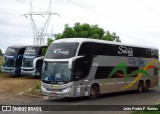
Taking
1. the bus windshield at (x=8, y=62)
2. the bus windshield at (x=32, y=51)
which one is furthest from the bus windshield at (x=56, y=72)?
the bus windshield at (x=8, y=62)

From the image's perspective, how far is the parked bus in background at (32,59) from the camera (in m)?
37.5

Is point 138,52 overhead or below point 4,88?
overhead

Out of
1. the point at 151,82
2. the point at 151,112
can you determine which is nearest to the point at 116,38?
the point at 151,82

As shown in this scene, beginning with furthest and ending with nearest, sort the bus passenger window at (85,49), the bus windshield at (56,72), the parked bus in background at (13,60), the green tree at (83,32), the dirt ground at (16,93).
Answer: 1. the green tree at (83,32)
2. the parked bus in background at (13,60)
3. the dirt ground at (16,93)
4. the bus passenger window at (85,49)
5. the bus windshield at (56,72)

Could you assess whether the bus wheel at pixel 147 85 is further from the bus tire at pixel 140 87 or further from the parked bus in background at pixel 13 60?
the parked bus in background at pixel 13 60

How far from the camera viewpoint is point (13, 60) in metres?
39.0

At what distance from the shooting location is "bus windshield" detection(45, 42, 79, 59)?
70.9 ft

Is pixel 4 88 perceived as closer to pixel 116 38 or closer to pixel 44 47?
pixel 44 47

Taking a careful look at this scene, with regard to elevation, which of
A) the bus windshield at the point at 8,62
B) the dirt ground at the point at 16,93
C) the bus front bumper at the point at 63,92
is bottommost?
the dirt ground at the point at 16,93

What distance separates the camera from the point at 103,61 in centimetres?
2386

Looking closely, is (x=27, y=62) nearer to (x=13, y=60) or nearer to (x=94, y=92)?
(x=13, y=60)

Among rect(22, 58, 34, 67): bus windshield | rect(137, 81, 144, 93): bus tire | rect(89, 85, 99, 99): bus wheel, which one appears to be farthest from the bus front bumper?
rect(22, 58, 34, 67): bus windshield

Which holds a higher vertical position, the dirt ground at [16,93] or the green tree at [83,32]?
the green tree at [83,32]

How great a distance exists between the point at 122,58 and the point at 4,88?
9.25 metres
